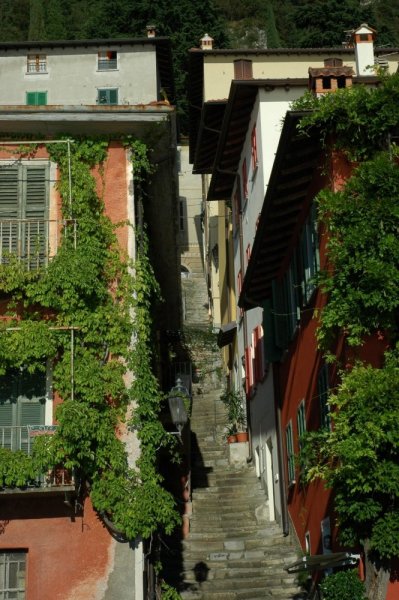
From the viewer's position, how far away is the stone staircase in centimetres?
1956

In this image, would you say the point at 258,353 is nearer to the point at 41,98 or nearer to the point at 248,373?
the point at 248,373

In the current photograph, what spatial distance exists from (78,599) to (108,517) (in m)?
1.15

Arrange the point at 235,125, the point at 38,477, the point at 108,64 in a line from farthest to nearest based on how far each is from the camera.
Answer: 1. the point at 108,64
2. the point at 235,125
3. the point at 38,477

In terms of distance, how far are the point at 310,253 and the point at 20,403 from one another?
548 cm

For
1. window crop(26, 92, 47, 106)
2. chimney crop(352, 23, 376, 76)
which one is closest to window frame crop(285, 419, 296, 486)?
chimney crop(352, 23, 376, 76)

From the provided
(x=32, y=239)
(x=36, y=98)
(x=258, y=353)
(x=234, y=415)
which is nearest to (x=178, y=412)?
(x=32, y=239)

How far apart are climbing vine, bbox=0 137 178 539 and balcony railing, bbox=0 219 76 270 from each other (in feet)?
0.77

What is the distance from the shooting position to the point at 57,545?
47.4 ft

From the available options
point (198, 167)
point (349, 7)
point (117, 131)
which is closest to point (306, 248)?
point (117, 131)

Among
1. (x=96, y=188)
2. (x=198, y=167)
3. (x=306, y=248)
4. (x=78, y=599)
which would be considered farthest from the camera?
(x=198, y=167)

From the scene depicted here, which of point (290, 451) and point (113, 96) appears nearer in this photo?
point (290, 451)

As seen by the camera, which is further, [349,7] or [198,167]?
[349,7]

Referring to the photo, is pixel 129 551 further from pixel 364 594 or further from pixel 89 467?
pixel 364 594

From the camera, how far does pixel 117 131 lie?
53.5 ft
